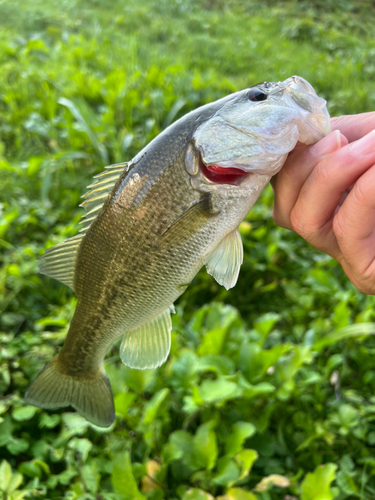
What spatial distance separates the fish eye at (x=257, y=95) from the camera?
1.19m

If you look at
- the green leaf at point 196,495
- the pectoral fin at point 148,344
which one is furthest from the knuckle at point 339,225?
the green leaf at point 196,495

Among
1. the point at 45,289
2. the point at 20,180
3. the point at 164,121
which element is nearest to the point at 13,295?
the point at 45,289

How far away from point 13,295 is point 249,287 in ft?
5.27

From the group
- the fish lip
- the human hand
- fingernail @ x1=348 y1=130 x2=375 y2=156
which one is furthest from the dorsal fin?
fingernail @ x1=348 y1=130 x2=375 y2=156

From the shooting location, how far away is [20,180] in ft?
10.2

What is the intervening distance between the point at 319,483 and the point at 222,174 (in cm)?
122

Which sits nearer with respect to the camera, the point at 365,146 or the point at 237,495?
the point at 365,146

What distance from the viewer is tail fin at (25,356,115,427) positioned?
4.39 ft

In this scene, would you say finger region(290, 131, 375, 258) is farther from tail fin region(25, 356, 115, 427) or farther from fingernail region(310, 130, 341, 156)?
tail fin region(25, 356, 115, 427)

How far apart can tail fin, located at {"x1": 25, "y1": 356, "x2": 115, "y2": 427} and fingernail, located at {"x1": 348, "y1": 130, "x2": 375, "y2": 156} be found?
115cm

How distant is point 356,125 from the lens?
51.0 inches

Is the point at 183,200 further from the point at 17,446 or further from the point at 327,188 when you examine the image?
the point at 17,446

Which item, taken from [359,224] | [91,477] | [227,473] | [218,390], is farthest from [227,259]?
[91,477]

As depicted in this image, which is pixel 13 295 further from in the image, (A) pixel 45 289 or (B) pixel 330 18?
(B) pixel 330 18
